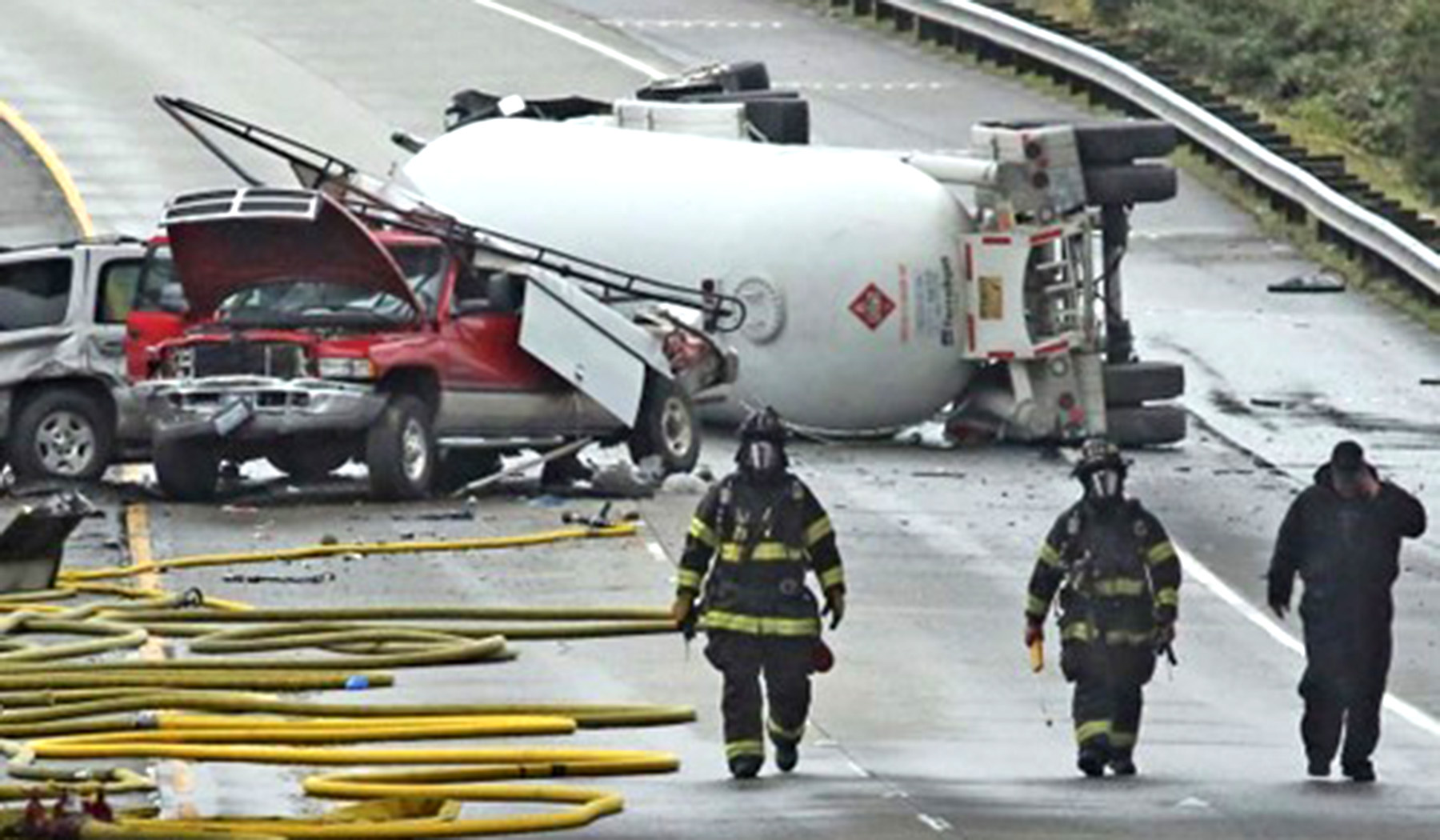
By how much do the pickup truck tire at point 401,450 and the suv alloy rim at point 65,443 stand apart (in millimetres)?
1859

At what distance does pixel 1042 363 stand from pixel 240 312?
6.65 m

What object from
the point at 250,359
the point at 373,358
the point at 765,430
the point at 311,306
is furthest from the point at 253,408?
the point at 765,430

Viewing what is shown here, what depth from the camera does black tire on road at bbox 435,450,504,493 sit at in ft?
95.6

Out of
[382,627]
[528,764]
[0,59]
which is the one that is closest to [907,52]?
[0,59]

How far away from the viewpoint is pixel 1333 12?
170ft

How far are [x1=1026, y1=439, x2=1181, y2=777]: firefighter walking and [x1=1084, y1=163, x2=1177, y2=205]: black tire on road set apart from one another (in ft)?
46.4

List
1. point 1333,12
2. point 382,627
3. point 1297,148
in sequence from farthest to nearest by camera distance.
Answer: point 1333,12 < point 1297,148 < point 382,627

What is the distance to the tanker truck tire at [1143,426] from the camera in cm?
3189

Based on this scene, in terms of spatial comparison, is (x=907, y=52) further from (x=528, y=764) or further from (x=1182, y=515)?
(x=528, y=764)

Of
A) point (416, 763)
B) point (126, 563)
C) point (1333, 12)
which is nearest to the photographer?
point (416, 763)

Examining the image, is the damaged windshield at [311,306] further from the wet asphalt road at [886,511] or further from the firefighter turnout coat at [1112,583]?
the firefighter turnout coat at [1112,583]

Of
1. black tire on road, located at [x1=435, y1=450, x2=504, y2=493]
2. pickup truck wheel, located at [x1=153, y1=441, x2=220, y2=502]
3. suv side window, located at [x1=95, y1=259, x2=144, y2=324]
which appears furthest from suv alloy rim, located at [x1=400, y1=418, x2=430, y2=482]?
suv side window, located at [x1=95, y1=259, x2=144, y2=324]

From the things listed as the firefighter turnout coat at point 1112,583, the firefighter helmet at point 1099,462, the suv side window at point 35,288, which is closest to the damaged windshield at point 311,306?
the suv side window at point 35,288

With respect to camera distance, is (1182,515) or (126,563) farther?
(1182,515)
